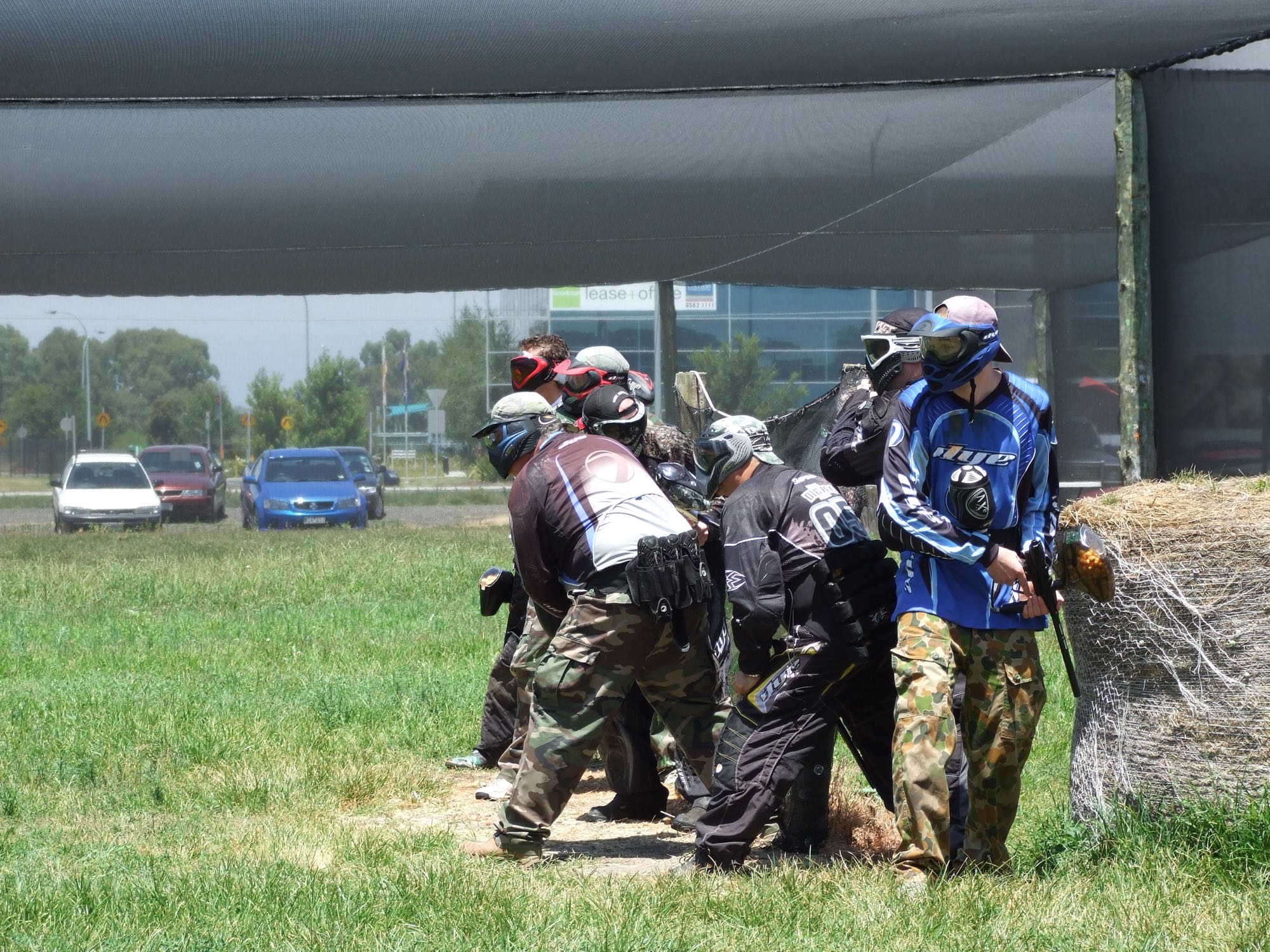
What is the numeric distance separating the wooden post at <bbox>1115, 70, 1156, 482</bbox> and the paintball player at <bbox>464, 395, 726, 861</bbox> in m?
3.90

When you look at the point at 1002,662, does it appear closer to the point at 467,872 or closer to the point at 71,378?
the point at 467,872

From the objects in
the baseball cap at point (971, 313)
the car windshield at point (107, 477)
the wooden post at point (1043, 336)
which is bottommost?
the car windshield at point (107, 477)

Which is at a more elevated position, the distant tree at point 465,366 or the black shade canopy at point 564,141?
the black shade canopy at point 564,141

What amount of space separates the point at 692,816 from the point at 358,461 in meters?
12.5

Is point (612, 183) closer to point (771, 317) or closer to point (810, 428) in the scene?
point (771, 317)

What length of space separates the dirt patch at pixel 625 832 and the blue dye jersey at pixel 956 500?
42.0 inches

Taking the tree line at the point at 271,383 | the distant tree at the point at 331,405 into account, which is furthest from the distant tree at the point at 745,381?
the distant tree at the point at 331,405

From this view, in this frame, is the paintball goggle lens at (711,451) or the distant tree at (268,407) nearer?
the paintball goggle lens at (711,451)

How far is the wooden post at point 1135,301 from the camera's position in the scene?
808cm

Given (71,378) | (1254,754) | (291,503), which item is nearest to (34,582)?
(71,378)

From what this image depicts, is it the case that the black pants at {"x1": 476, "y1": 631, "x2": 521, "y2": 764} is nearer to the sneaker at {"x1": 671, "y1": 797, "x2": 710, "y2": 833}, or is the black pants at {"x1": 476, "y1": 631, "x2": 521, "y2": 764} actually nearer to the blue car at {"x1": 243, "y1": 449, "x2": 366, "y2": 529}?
the sneaker at {"x1": 671, "y1": 797, "x2": 710, "y2": 833}

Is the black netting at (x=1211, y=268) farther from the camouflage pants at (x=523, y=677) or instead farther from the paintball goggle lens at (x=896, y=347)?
the camouflage pants at (x=523, y=677)

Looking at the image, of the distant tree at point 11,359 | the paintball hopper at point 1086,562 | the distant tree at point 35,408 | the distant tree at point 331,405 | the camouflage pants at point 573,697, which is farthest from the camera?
the distant tree at point 331,405

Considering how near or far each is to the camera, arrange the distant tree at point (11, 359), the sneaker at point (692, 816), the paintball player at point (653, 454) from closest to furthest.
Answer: the sneaker at point (692, 816) < the paintball player at point (653, 454) < the distant tree at point (11, 359)
